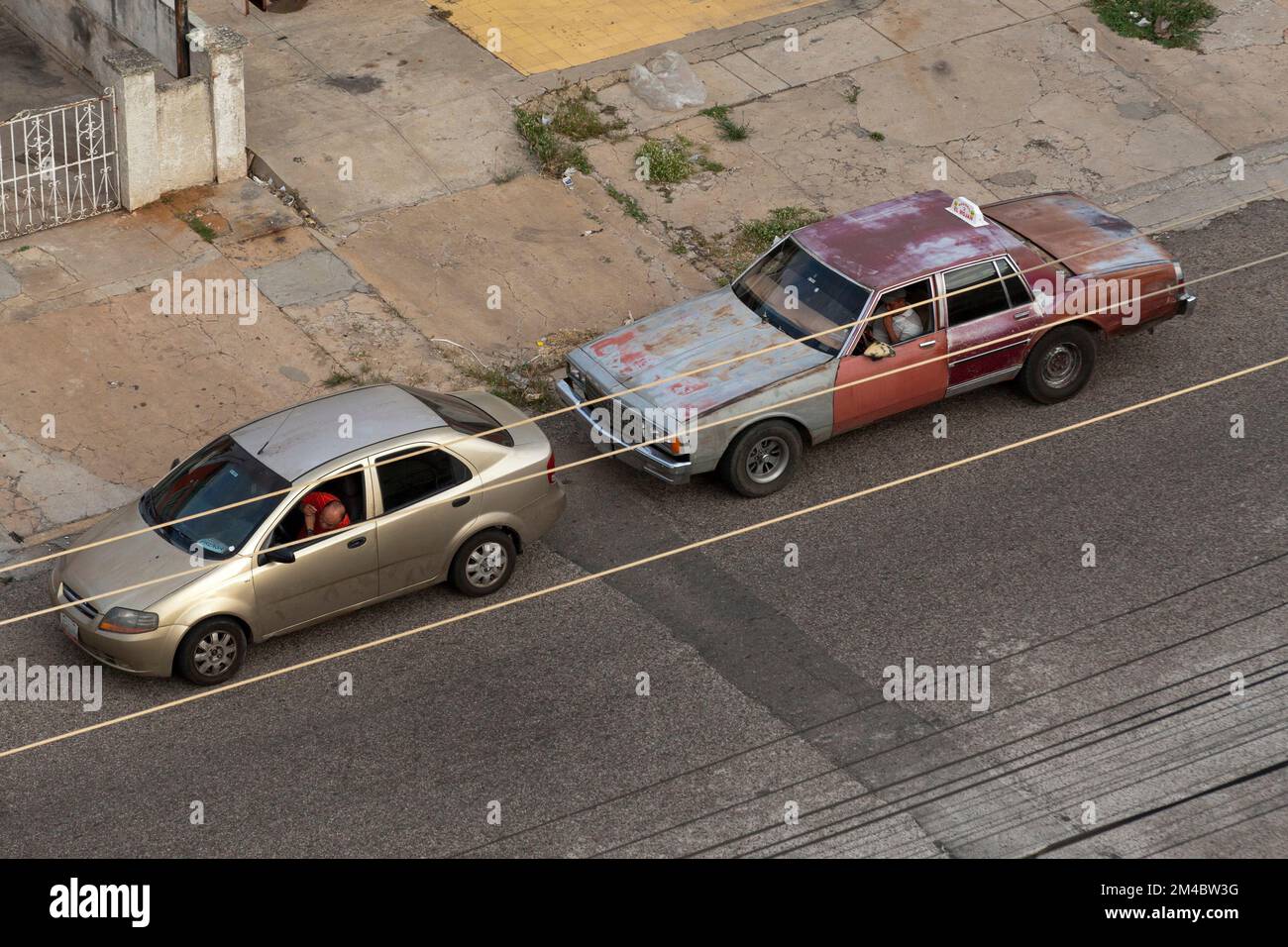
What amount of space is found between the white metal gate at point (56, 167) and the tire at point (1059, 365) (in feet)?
28.8

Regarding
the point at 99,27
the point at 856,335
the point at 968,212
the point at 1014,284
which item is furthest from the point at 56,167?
the point at 1014,284

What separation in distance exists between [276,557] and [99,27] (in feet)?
28.8

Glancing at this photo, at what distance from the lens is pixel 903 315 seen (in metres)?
13.4

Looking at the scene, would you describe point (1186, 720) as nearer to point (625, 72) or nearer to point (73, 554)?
point (73, 554)

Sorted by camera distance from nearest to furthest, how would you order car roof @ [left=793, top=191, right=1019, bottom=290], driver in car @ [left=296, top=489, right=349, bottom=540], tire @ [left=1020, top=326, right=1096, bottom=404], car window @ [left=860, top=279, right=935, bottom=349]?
driver in car @ [left=296, top=489, right=349, bottom=540] < car window @ [left=860, top=279, right=935, bottom=349] < car roof @ [left=793, top=191, right=1019, bottom=290] < tire @ [left=1020, top=326, right=1096, bottom=404]

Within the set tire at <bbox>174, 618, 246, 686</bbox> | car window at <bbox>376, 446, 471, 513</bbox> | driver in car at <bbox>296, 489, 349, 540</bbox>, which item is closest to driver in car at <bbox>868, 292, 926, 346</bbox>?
car window at <bbox>376, 446, 471, 513</bbox>

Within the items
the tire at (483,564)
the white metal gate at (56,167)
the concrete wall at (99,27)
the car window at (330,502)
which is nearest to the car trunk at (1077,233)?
the tire at (483,564)

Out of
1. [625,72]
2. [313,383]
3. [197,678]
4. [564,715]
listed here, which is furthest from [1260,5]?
[197,678]

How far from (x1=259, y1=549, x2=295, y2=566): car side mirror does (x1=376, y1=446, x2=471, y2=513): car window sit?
748 millimetres

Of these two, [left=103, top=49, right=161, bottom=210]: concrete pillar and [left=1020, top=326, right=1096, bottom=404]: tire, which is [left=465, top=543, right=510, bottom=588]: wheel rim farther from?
[left=103, top=49, right=161, bottom=210]: concrete pillar

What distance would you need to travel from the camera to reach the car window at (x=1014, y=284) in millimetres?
13703

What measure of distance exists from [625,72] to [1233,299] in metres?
7.16

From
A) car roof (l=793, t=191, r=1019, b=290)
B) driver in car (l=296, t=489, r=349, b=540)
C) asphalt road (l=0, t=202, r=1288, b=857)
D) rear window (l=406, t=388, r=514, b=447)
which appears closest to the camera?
asphalt road (l=0, t=202, r=1288, b=857)

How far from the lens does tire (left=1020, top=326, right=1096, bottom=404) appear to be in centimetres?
1395
